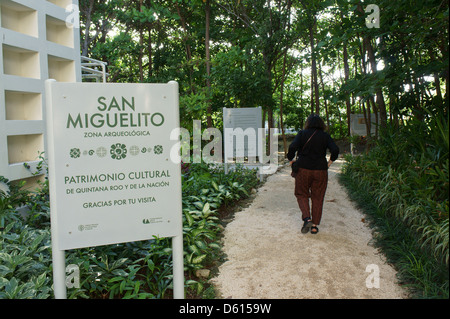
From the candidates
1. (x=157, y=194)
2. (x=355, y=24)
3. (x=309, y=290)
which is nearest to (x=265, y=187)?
(x=355, y=24)

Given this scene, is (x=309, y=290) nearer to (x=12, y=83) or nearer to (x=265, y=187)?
(x=12, y=83)

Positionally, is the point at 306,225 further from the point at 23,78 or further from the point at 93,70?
the point at 93,70

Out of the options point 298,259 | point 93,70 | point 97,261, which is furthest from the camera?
point 93,70

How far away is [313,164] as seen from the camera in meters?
4.86

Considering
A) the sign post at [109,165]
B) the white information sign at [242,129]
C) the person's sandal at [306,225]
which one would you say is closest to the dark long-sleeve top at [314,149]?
the person's sandal at [306,225]

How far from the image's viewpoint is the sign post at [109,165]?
2.51 meters

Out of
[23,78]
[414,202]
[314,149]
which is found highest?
[23,78]

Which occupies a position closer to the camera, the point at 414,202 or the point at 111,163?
the point at 111,163

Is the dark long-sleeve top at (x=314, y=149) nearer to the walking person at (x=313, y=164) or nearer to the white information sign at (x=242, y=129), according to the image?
the walking person at (x=313, y=164)

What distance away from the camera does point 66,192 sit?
2533 mm

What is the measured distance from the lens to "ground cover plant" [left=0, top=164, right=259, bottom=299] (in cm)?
307

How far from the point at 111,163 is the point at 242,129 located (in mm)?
6328

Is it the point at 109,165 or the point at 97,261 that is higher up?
the point at 109,165

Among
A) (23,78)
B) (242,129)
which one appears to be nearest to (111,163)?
(23,78)
